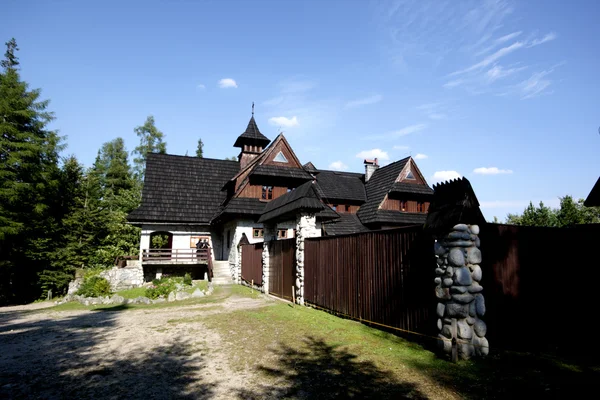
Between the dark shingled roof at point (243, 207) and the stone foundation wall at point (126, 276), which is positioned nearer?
the stone foundation wall at point (126, 276)

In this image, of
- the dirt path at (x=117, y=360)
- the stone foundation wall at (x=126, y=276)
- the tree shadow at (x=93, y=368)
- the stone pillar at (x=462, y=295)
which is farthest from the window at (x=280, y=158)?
the stone pillar at (x=462, y=295)

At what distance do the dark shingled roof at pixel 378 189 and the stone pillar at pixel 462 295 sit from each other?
22043 mm

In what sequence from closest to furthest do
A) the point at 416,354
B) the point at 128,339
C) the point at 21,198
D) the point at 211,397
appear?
the point at 211,397 → the point at 416,354 → the point at 128,339 → the point at 21,198

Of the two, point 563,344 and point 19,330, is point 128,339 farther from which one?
point 563,344

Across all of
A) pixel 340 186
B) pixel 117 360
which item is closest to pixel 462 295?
pixel 117 360

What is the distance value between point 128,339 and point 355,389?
20.2ft

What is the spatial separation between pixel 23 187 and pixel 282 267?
22307 mm

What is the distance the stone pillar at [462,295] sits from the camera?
586cm

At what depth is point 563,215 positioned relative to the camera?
135ft

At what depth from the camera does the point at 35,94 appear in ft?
89.8

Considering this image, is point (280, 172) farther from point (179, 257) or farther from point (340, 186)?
point (179, 257)

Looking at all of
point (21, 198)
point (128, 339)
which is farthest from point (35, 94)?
point (128, 339)

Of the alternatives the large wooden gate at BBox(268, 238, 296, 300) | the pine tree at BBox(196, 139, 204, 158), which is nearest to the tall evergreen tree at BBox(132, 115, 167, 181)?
the pine tree at BBox(196, 139, 204, 158)

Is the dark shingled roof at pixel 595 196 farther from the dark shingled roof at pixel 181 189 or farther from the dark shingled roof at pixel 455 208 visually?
the dark shingled roof at pixel 181 189
